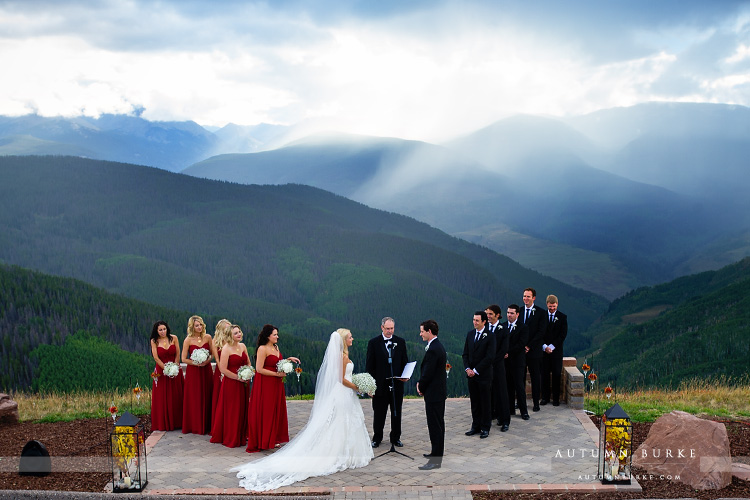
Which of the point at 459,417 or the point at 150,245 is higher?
the point at 150,245

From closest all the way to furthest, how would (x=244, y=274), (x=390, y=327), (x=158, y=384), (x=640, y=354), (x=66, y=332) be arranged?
(x=390, y=327) < (x=158, y=384) < (x=66, y=332) < (x=640, y=354) < (x=244, y=274)

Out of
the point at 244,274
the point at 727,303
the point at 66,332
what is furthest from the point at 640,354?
the point at 244,274

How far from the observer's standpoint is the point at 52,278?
96.2 metres

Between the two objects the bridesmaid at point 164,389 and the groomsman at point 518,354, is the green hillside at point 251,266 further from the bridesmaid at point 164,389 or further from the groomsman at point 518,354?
the groomsman at point 518,354

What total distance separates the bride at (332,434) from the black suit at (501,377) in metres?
3.17

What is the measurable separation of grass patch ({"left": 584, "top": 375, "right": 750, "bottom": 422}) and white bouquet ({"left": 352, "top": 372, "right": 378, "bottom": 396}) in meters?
6.07

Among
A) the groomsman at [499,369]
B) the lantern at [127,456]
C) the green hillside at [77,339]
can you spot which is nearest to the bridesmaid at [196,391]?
the lantern at [127,456]

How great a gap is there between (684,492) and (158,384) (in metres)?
10.1

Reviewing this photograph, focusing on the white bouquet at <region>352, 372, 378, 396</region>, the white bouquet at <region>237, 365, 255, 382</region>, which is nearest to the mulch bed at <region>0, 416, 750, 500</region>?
the white bouquet at <region>352, 372, 378, 396</region>

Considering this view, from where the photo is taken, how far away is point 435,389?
1212 centimetres

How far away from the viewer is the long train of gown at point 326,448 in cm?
1167

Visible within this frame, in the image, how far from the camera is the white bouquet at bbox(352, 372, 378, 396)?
12.1 meters

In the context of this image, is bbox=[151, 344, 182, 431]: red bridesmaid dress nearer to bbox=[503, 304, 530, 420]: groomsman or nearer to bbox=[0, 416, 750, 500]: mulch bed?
bbox=[0, 416, 750, 500]: mulch bed

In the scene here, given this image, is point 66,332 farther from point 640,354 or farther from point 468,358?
point 468,358
